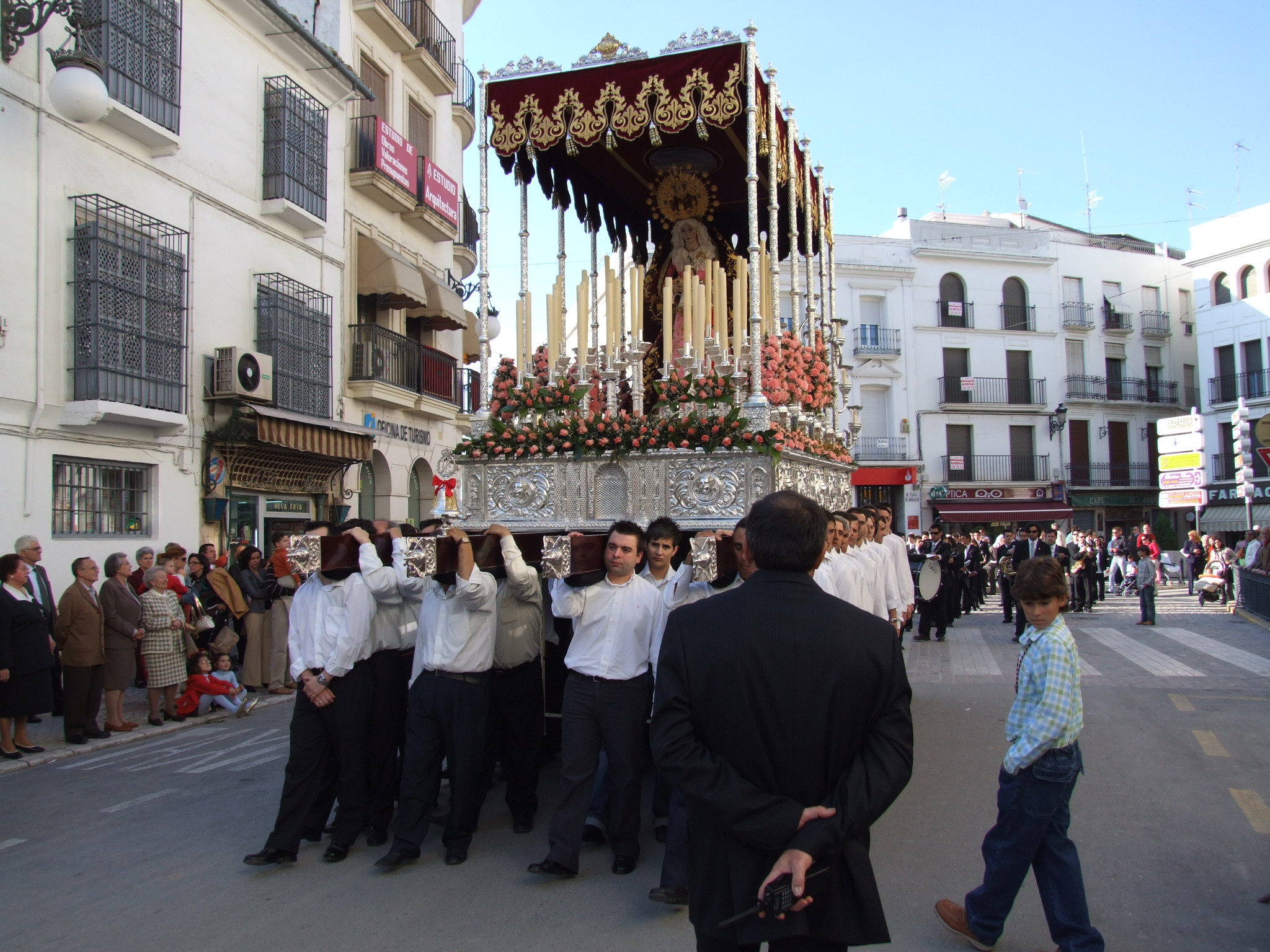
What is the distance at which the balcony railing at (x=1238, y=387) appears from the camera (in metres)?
30.2

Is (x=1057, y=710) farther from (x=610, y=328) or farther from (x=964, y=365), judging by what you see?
(x=964, y=365)

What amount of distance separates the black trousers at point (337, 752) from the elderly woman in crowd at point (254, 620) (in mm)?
5831

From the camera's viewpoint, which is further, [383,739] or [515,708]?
[515,708]

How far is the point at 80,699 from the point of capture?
331 inches

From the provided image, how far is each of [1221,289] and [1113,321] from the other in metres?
3.49

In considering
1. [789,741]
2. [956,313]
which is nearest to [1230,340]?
[956,313]

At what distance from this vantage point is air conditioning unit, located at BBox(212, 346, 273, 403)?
514 inches

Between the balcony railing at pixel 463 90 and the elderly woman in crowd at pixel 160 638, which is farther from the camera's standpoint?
the balcony railing at pixel 463 90

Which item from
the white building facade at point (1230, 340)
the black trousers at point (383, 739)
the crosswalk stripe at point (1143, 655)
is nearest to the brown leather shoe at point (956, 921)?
the black trousers at point (383, 739)

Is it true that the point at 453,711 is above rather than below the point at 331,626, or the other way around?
below

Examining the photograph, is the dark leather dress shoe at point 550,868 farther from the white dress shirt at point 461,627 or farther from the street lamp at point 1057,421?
the street lamp at point 1057,421

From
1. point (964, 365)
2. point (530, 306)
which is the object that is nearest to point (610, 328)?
point (530, 306)

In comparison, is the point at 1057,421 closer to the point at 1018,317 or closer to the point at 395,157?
the point at 1018,317

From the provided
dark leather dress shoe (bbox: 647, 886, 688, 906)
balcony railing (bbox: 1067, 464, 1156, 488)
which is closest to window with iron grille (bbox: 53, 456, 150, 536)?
dark leather dress shoe (bbox: 647, 886, 688, 906)
